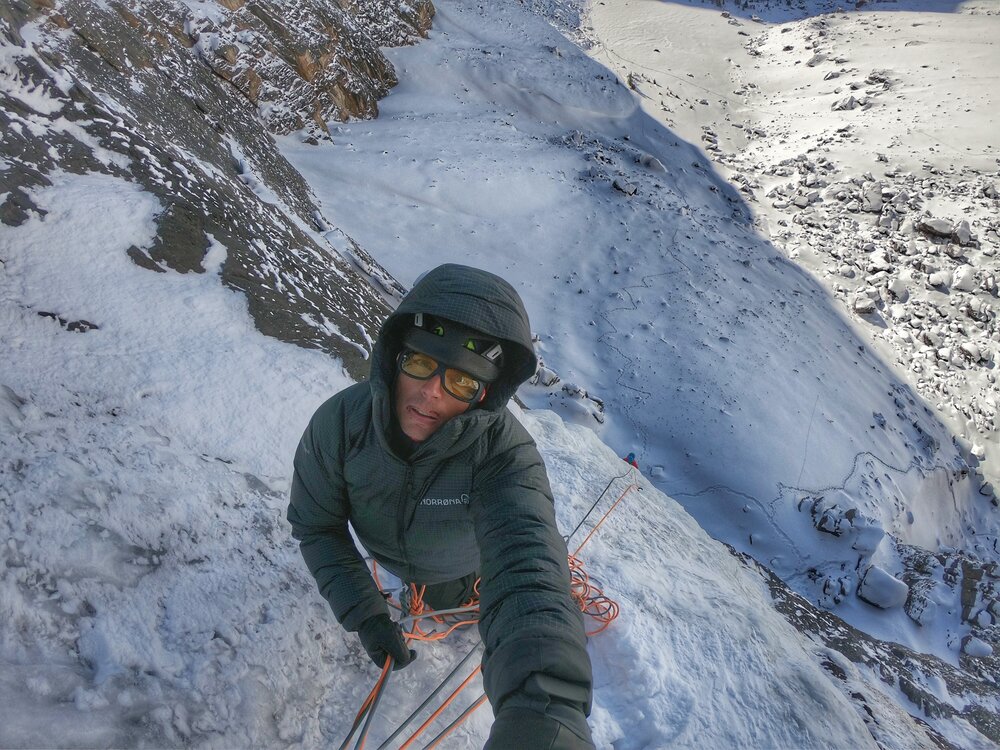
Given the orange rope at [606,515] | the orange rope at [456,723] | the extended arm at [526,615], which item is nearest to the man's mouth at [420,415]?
the extended arm at [526,615]

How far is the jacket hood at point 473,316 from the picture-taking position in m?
1.41

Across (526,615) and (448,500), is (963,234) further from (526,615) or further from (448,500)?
(526,615)

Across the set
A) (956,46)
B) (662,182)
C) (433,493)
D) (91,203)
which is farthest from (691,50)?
(433,493)

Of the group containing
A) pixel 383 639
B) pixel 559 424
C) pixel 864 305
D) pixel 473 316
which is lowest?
pixel 864 305

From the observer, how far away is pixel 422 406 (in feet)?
4.94

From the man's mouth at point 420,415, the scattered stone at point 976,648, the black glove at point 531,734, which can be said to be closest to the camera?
the black glove at point 531,734

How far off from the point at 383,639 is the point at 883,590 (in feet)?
15.9

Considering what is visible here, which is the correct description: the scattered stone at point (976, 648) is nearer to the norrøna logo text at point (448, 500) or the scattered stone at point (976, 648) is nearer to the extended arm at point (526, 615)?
the extended arm at point (526, 615)

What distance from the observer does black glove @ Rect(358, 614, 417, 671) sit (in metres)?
1.76

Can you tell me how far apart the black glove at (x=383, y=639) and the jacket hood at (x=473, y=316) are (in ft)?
2.42

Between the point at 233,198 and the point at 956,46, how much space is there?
57.1ft

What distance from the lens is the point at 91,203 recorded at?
3084 millimetres

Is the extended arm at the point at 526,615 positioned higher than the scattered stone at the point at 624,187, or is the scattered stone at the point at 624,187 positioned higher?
the extended arm at the point at 526,615

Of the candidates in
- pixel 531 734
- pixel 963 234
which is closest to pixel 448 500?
pixel 531 734
